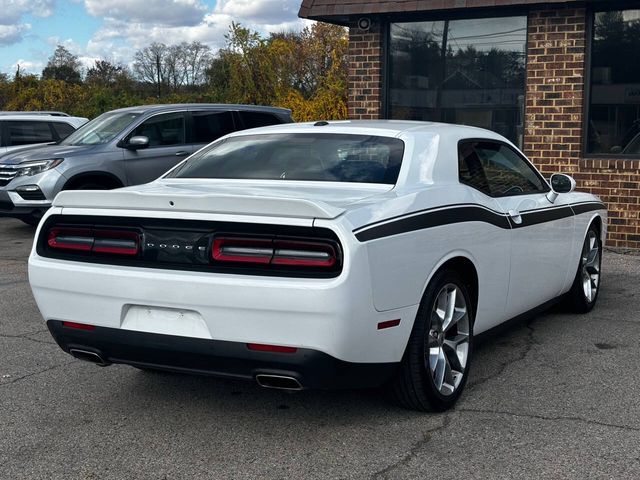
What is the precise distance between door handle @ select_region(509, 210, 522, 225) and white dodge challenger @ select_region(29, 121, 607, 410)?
0.03m

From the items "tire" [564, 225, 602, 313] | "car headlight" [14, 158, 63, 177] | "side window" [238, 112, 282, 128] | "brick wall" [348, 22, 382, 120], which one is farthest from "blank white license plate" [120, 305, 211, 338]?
"side window" [238, 112, 282, 128]

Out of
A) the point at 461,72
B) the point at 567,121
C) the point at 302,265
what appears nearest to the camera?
the point at 302,265

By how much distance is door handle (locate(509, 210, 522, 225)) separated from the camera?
545cm

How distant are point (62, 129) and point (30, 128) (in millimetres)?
549

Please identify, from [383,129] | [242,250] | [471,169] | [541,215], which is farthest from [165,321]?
[541,215]

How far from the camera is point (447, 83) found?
11633 millimetres

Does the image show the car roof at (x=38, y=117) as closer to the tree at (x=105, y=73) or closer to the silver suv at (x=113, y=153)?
the silver suv at (x=113, y=153)

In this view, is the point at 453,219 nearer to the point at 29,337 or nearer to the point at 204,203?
the point at 204,203

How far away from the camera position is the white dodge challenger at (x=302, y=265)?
387cm

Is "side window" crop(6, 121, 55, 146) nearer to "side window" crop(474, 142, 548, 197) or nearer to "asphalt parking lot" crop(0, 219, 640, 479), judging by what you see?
"asphalt parking lot" crop(0, 219, 640, 479)

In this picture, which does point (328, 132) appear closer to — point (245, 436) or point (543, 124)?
point (245, 436)

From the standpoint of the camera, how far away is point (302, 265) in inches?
153

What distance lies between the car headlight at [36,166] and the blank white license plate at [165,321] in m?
7.39

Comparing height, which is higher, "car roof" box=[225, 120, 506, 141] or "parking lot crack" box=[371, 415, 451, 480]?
"car roof" box=[225, 120, 506, 141]
